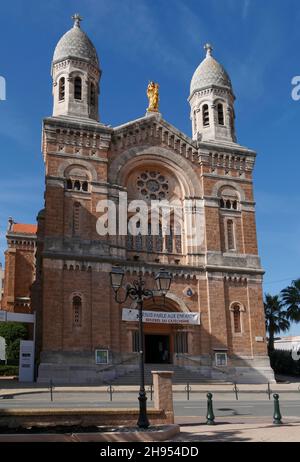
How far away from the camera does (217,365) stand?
37.6 m

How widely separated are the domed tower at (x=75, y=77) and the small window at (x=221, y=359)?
61.5ft

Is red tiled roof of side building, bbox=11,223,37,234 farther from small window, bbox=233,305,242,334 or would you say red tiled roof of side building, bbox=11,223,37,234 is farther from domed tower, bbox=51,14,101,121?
small window, bbox=233,305,242,334

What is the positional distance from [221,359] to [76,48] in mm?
24304

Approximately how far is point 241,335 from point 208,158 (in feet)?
43.2

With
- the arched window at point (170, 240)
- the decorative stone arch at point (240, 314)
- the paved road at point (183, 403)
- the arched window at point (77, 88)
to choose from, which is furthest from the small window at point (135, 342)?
the arched window at point (77, 88)

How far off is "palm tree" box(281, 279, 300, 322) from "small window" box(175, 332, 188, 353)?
17.1m

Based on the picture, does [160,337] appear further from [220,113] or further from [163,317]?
[220,113]

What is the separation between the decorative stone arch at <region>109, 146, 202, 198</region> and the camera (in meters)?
40.2

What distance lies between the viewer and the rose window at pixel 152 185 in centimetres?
4106

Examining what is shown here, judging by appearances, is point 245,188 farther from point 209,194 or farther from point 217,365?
point 217,365

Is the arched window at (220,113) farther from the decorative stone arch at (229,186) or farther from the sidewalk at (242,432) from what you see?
the sidewalk at (242,432)

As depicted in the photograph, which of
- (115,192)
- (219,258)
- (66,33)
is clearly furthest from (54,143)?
(219,258)

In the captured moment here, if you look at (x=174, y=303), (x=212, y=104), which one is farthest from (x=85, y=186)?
(x=212, y=104)

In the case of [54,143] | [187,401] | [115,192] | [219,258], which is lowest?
[187,401]
